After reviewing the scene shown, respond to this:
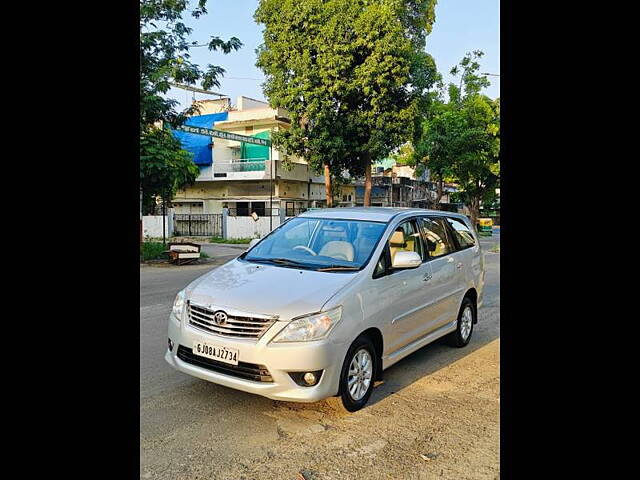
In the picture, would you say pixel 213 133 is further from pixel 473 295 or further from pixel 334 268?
pixel 334 268

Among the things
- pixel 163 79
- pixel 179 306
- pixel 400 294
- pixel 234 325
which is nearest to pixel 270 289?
pixel 234 325

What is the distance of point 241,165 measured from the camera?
31.3 metres

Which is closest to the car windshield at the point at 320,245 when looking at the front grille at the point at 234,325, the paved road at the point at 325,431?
the front grille at the point at 234,325

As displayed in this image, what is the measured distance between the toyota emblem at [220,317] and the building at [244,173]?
25.7 metres

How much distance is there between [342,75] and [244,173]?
9213 millimetres

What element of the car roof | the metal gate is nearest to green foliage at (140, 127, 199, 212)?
the car roof

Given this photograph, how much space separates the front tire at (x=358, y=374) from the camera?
3.96 metres

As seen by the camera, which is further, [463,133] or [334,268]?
[463,133]

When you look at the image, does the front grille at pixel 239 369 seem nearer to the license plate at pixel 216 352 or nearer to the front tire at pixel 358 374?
the license plate at pixel 216 352

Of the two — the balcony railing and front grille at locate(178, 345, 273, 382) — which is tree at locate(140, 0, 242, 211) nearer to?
front grille at locate(178, 345, 273, 382)

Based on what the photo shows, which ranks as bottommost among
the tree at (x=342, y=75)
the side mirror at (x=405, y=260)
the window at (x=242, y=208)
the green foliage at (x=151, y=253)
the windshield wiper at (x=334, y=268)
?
the green foliage at (x=151, y=253)

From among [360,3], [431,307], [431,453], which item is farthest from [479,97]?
[431,453]
